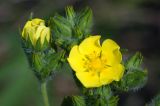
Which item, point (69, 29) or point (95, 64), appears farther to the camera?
point (95, 64)

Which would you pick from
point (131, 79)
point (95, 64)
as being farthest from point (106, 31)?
point (131, 79)

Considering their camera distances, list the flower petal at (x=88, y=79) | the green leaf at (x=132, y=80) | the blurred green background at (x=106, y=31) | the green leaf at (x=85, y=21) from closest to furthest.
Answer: the flower petal at (x=88, y=79), the green leaf at (x=132, y=80), the green leaf at (x=85, y=21), the blurred green background at (x=106, y=31)

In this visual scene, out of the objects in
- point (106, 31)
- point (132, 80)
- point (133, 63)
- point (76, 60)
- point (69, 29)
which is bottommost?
point (106, 31)

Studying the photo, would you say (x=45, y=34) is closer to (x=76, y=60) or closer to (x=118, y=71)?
(x=76, y=60)

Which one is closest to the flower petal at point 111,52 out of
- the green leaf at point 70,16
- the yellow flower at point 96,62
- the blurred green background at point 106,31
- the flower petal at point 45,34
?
the yellow flower at point 96,62

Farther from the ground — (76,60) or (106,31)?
(76,60)

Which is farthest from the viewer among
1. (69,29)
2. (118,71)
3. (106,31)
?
(106,31)

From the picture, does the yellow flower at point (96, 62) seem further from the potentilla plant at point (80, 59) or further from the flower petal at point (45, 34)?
the flower petal at point (45, 34)

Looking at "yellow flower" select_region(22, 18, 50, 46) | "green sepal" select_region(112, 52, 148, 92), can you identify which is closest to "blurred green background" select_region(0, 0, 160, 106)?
"yellow flower" select_region(22, 18, 50, 46)
